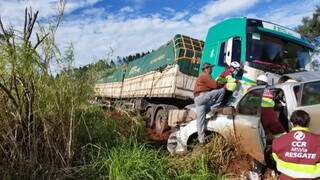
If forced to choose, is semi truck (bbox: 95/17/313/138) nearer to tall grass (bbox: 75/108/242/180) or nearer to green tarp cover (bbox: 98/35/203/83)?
green tarp cover (bbox: 98/35/203/83)

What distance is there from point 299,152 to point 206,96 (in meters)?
4.57

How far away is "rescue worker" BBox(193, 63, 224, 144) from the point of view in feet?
30.7

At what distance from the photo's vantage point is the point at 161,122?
1502 cm

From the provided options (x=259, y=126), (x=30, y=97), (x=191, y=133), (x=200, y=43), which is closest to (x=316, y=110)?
(x=259, y=126)

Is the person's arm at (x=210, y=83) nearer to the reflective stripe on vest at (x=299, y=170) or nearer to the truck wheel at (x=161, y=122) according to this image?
the truck wheel at (x=161, y=122)

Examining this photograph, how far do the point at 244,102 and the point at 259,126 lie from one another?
103 centimetres

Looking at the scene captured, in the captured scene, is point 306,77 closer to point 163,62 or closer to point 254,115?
point 254,115

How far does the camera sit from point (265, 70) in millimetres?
11281

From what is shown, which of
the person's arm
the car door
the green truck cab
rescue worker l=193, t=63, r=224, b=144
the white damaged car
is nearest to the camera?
the car door

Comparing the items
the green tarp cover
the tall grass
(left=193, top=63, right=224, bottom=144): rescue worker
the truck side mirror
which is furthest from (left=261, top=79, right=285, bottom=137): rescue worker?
the green tarp cover

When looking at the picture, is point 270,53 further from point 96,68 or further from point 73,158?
point 73,158

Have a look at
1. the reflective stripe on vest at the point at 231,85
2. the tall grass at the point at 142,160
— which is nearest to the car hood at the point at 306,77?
the tall grass at the point at 142,160

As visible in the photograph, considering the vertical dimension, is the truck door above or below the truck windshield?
below

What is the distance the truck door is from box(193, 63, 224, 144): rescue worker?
92 cm
